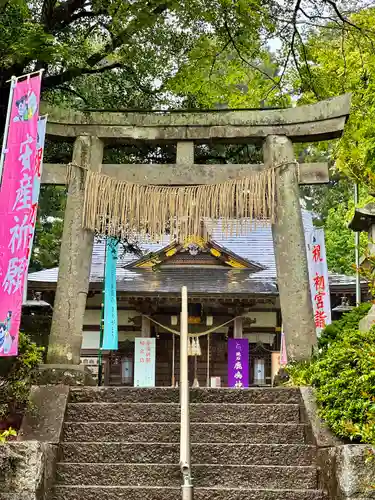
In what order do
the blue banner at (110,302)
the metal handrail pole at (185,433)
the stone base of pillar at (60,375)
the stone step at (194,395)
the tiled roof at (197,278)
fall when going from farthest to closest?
the tiled roof at (197,278) → the blue banner at (110,302) → the stone base of pillar at (60,375) → the stone step at (194,395) → the metal handrail pole at (185,433)

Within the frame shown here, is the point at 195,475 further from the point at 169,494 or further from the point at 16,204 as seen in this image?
the point at 16,204

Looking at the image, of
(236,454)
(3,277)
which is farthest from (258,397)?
(3,277)

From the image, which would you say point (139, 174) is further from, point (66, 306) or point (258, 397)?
point (258, 397)

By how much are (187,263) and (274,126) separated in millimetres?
10259

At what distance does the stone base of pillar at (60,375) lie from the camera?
22.5 ft

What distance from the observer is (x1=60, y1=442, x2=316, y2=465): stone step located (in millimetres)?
5348

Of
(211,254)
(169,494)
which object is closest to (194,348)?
(211,254)

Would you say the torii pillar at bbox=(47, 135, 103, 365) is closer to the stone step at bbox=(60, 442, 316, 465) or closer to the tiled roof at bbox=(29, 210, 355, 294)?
the stone step at bbox=(60, 442, 316, 465)

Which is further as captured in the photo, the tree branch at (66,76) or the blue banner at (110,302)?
the blue banner at (110,302)

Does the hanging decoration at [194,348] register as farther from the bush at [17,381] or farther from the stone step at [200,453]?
the stone step at [200,453]

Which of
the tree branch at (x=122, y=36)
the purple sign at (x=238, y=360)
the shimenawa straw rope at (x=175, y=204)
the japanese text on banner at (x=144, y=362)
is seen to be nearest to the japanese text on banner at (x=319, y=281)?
the purple sign at (x=238, y=360)

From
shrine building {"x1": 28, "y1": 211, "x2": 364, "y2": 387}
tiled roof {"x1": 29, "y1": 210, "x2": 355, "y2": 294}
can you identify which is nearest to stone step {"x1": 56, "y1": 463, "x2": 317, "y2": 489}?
tiled roof {"x1": 29, "y1": 210, "x2": 355, "y2": 294}

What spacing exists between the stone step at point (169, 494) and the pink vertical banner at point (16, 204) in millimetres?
1487

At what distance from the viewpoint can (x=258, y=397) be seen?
20.7ft
